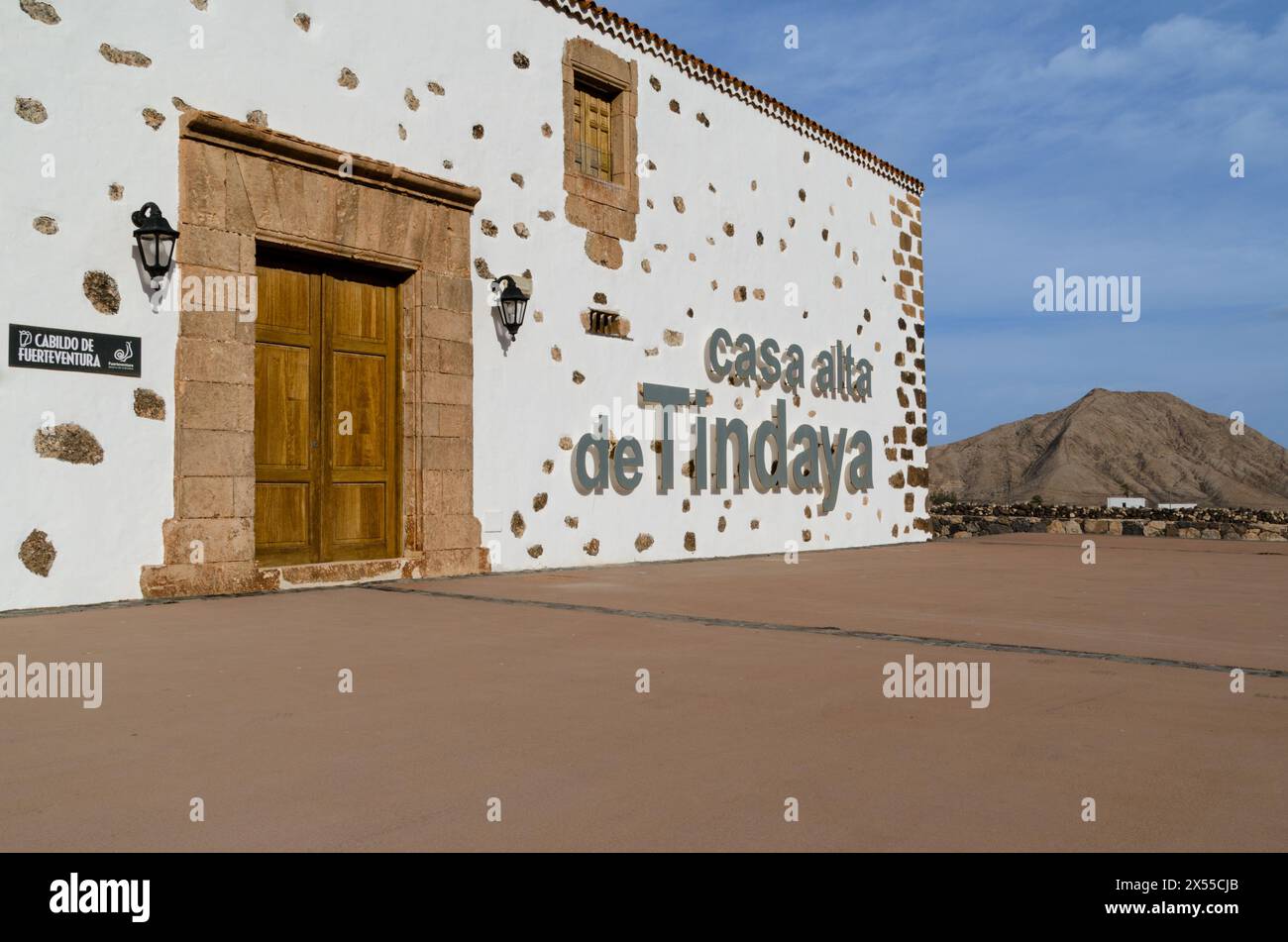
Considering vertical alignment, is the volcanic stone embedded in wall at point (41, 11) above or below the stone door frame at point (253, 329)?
above

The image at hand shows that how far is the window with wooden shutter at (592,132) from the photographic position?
9859 mm

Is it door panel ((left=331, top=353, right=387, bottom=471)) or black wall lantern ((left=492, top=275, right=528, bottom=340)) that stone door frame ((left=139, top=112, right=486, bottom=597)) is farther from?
black wall lantern ((left=492, top=275, right=528, bottom=340))

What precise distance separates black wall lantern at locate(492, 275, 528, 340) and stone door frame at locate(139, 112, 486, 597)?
33 cm

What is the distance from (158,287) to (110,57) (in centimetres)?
139

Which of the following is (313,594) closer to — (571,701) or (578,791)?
(571,701)

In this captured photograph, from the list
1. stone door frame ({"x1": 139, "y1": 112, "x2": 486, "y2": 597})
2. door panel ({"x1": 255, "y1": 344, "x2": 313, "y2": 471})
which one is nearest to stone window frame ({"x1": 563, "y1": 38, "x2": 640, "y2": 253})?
stone door frame ({"x1": 139, "y1": 112, "x2": 486, "y2": 597})

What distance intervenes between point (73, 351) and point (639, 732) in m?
4.68

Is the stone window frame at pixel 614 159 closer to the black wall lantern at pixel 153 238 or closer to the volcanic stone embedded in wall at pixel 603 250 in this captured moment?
the volcanic stone embedded in wall at pixel 603 250

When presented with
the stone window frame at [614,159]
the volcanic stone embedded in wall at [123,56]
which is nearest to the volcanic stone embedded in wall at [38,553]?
the volcanic stone embedded in wall at [123,56]

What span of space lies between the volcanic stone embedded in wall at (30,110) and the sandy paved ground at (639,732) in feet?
9.31

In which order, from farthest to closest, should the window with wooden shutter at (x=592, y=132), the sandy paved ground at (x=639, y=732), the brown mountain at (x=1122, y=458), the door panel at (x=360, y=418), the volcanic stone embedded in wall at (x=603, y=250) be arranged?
the brown mountain at (x=1122, y=458), the window with wooden shutter at (x=592, y=132), the volcanic stone embedded in wall at (x=603, y=250), the door panel at (x=360, y=418), the sandy paved ground at (x=639, y=732)

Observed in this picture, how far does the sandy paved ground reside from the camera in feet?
7.55

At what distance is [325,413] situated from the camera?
25.0 ft

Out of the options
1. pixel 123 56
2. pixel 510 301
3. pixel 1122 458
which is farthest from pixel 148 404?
pixel 1122 458
